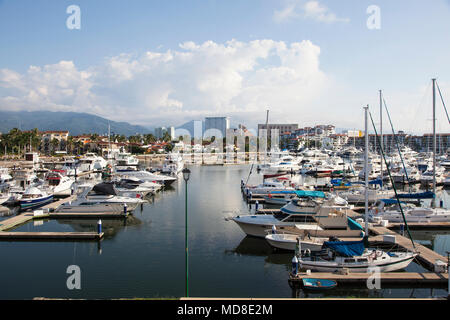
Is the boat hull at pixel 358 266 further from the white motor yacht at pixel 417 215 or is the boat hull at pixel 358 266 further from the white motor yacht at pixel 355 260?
the white motor yacht at pixel 417 215

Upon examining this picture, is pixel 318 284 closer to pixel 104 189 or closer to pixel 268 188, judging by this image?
pixel 104 189

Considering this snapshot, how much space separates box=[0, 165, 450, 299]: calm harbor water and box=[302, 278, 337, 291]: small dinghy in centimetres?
27

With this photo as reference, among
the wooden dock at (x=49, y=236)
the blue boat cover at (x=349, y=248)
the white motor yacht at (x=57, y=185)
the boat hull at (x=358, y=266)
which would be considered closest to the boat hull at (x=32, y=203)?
the white motor yacht at (x=57, y=185)

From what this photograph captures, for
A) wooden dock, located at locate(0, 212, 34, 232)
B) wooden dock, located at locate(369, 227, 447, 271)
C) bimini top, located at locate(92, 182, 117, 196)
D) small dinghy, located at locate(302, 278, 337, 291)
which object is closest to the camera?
small dinghy, located at locate(302, 278, 337, 291)

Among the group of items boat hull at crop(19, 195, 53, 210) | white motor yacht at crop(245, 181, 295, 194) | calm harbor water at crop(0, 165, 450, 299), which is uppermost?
white motor yacht at crop(245, 181, 295, 194)

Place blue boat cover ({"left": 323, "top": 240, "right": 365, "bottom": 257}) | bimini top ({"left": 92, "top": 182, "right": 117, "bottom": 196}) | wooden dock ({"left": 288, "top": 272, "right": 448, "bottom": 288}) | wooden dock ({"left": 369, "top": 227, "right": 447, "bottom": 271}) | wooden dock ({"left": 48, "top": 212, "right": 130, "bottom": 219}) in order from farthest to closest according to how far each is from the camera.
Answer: bimini top ({"left": 92, "top": 182, "right": 117, "bottom": 196})
wooden dock ({"left": 48, "top": 212, "right": 130, "bottom": 219})
wooden dock ({"left": 369, "top": 227, "right": 447, "bottom": 271})
blue boat cover ({"left": 323, "top": 240, "right": 365, "bottom": 257})
wooden dock ({"left": 288, "top": 272, "right": 448, "bottom": 288})

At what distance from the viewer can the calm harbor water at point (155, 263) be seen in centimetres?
1277

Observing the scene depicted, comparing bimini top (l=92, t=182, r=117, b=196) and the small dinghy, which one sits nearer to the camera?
the small dinghy

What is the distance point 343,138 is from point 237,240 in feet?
438

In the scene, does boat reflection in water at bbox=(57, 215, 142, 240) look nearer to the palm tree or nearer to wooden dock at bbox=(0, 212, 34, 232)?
wooden dock at bbox=(0, 212, 34, 232)

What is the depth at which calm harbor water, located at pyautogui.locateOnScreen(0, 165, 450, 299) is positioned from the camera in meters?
12.8

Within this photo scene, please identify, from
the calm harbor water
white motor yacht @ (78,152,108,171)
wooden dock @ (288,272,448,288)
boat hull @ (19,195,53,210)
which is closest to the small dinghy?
wooden dock @ (288,272,448,288)

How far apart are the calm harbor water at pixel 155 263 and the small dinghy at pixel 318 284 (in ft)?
0.89

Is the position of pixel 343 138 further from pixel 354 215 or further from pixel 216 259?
pixel 216 259
